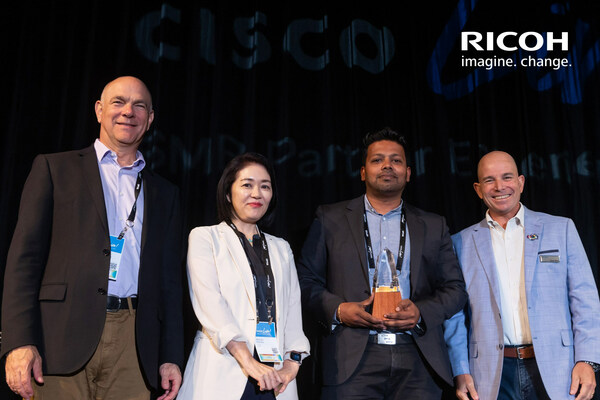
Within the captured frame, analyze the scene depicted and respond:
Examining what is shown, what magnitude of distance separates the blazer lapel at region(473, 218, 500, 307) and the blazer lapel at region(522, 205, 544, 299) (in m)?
0.16

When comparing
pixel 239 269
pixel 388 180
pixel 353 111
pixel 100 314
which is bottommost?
pixel 100 314

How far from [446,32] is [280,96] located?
136 cm

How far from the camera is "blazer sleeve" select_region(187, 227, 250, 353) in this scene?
244 cm

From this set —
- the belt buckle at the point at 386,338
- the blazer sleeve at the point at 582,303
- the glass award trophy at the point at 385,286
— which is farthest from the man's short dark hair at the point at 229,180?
the blazer sleeve at the point at 582,303

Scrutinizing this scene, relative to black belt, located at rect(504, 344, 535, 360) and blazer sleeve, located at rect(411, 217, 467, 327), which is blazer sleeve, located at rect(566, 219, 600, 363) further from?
blazer sleeve, located at rect(411, 217, 467, 327)

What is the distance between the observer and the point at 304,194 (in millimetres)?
3852

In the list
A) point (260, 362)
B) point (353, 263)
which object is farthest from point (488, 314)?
point (260, 362)

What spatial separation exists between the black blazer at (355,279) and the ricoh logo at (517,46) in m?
1.60

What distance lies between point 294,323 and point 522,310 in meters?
1.27

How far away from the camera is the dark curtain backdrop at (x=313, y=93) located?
3.61 metres

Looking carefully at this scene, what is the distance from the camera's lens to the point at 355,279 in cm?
302

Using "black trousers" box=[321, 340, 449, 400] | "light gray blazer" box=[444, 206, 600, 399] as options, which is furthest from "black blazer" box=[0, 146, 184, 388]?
"light gray blazer" box=[444, 206, 600, 399]

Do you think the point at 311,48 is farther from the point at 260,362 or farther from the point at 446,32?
the point at 260,362

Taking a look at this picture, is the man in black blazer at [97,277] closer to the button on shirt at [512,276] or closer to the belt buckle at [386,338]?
the belt buckle at [386,338]
